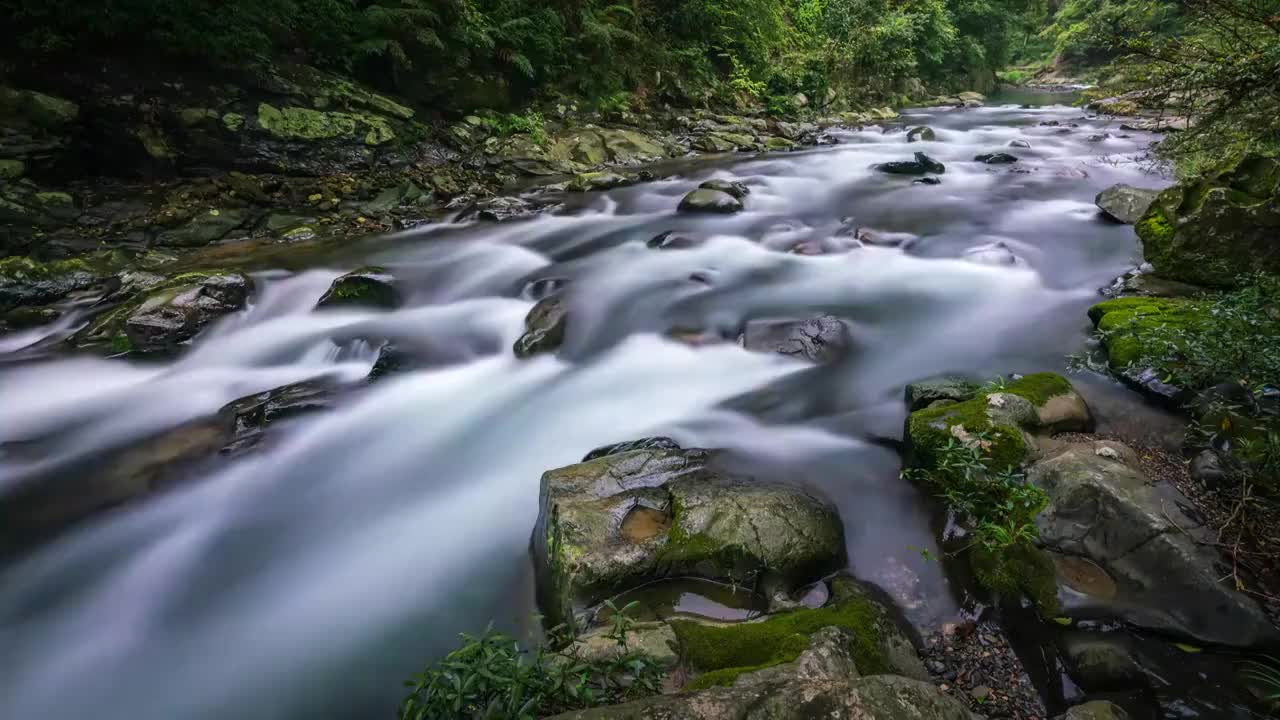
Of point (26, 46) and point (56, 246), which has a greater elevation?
point (26, 46)

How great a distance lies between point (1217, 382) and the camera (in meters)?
3.51

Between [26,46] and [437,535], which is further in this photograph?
[26,46]

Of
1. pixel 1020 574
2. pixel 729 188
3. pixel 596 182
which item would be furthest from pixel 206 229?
pixel 1020 574

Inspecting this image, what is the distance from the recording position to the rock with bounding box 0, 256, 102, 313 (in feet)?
21.6

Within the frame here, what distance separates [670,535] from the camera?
301 cm

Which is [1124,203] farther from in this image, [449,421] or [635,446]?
[449,421]

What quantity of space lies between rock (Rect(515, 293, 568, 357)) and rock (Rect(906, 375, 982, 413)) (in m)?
3.24

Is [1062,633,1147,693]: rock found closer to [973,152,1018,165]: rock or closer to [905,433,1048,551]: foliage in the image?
[905,433,1048,551]: foliage

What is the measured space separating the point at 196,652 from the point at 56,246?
24.2 feet

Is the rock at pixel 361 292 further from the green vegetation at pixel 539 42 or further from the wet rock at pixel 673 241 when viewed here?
the green vegetation at pixel 539 42

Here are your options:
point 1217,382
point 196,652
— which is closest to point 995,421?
point 1217,382

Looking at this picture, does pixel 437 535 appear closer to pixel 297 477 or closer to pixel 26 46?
pixel 297 477

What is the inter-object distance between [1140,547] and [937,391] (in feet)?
5.67

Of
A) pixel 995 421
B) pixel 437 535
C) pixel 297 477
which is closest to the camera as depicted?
pixel 995 421
